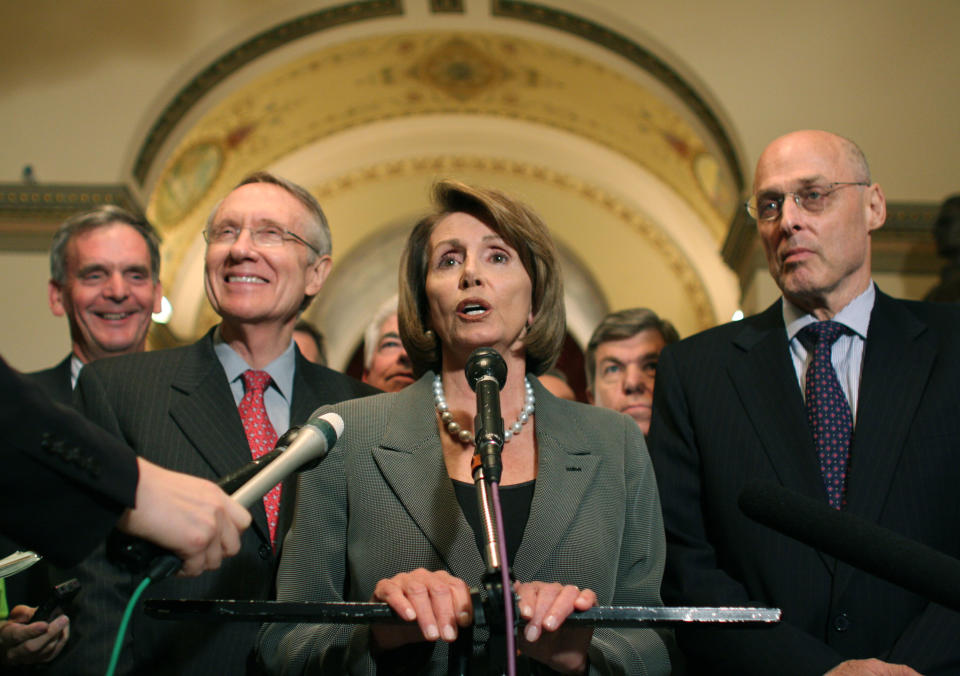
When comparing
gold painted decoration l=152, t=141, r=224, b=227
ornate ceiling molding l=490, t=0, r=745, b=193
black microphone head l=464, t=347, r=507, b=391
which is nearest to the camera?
black microphone head l=464, t=347, r=507, b=391

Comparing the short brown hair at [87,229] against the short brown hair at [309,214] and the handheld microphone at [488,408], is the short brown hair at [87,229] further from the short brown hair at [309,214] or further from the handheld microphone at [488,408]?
the handheld microphone at [488,408]

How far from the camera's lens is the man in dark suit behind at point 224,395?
88.7 inches

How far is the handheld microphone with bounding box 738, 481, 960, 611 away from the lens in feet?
3.80

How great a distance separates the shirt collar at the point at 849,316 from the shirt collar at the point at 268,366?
1331 millimetres

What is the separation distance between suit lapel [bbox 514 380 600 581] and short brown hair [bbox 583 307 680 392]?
166 cm

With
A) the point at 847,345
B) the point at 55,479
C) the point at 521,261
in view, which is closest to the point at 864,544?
the point at 55,479

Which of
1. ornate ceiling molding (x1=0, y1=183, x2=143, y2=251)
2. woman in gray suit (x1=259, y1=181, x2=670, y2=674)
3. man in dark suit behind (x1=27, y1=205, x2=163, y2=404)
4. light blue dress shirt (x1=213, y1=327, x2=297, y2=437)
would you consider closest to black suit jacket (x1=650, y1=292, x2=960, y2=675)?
woman in gray suit (x1=259, y1=181, x2=670, y2=674)

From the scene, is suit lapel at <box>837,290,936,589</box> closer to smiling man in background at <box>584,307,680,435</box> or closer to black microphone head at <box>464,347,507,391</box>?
black microphone head at <box>464,347,507,391</box>

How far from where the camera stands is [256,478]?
4.88 feet

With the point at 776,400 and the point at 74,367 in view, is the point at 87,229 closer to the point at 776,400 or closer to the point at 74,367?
the point at 74,367

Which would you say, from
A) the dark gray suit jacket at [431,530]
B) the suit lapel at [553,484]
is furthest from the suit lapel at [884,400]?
the suit lapel at [553,484]

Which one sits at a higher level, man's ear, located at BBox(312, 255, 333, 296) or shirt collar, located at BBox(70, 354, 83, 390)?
man's ear, located at BBox(312, 255, 333, 296)

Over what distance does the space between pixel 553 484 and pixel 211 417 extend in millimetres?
884

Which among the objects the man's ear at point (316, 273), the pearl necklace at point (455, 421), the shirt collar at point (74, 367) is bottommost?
the pearl necklace at point (455, 421)
